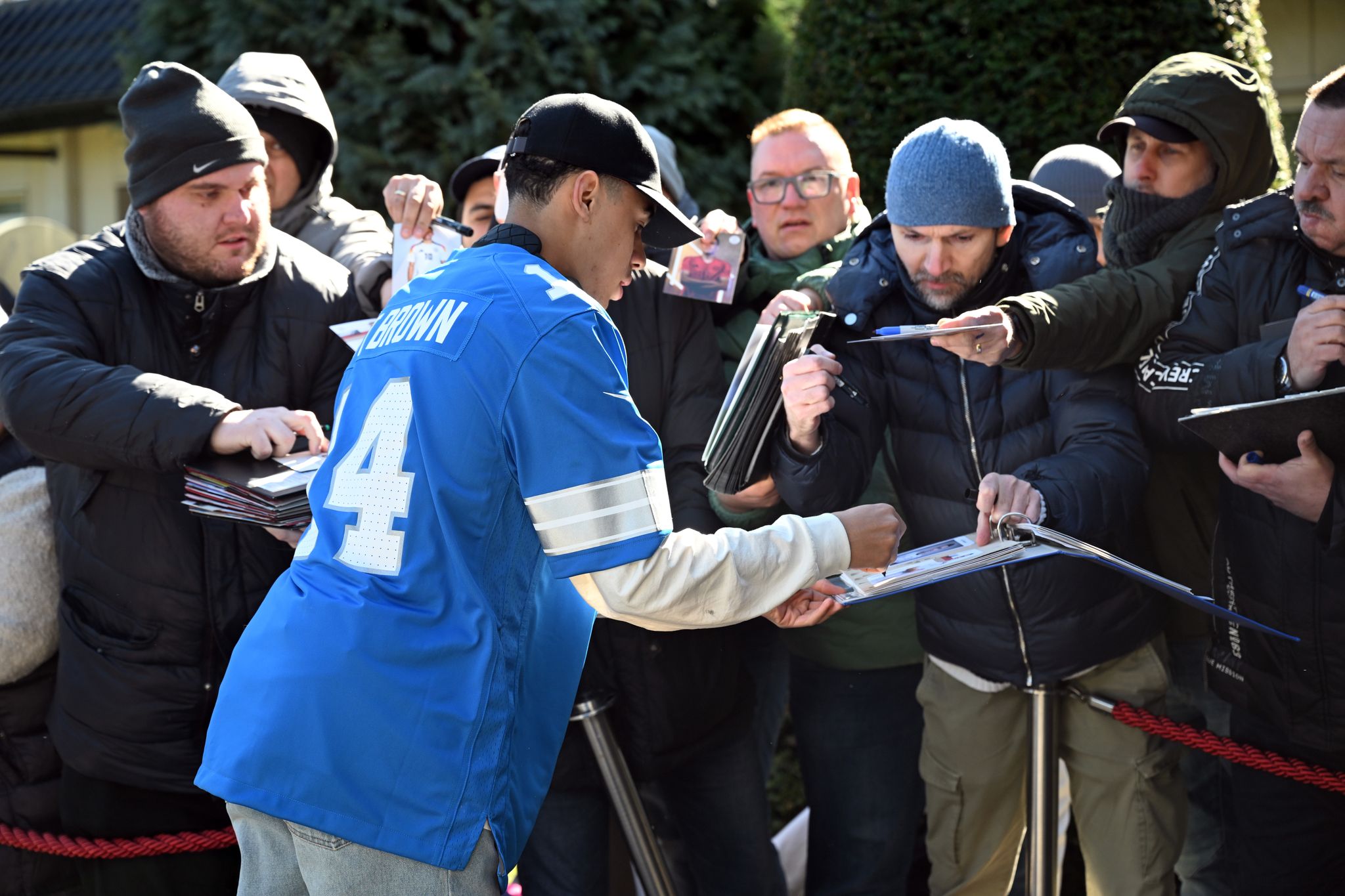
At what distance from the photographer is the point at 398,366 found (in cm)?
236

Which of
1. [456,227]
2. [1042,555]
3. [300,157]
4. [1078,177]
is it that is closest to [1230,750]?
[1042,555]

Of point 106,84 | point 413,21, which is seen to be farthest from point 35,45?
point 413,21

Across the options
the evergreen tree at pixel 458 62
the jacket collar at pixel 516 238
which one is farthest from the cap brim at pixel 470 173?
the evergreen tree at pixel 458 62

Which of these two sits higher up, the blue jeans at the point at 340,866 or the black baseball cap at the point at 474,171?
the black baseball cap at the point at 474,171

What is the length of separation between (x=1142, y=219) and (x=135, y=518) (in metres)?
2.94

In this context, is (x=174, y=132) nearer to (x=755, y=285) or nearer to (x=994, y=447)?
(x=755, y=285)

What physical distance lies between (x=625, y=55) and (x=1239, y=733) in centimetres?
503

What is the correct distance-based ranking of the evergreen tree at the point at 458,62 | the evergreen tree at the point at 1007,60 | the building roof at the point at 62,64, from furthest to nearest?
the building roof at the point at 62,64, the evergreen tree at the point at 458,62, the evergreen tree at the point at 1007,60

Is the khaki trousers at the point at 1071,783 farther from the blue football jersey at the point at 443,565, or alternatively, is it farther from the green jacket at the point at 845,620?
the blue football jersey at the point at 443,565

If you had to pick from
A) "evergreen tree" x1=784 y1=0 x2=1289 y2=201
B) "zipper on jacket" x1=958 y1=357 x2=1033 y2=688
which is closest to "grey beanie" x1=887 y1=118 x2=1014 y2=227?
"zipper on jacket" x1=958 y1=357 x2=1033 y2=688

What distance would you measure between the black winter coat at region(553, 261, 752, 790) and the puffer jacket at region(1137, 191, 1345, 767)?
4.09 feet

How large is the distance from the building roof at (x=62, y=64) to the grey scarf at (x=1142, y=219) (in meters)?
10.6

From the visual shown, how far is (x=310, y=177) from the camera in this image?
457 centimetres

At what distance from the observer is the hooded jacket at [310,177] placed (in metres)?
4.41
